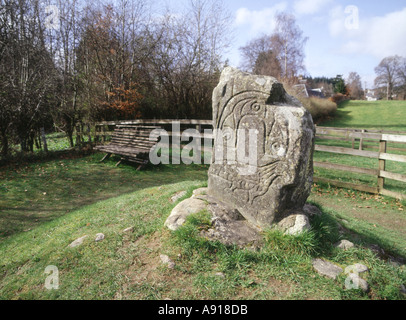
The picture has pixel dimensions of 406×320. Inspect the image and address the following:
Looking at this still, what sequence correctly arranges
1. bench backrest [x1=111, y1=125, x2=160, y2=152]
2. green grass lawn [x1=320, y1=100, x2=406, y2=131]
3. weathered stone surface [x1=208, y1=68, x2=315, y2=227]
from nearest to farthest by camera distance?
weathered stone surface [x1=208, y1=68, x2=315, y2=227], bench backrest [x1=111, y1=125, x2=160, y2=152], green grass lawn [x1=320, y1=100, x2=406, y2=131]

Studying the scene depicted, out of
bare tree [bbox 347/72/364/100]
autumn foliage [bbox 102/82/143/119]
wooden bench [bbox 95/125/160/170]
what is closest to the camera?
wooden bench [bbox 95/125/160/170]

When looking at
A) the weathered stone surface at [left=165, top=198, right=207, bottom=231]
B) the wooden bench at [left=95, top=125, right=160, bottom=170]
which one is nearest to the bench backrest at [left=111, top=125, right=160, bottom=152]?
the wooden bench at [left=95, top=125, right=160, bottom=170]

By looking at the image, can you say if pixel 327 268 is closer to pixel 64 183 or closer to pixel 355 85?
pixel 64 183

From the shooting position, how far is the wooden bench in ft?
28.7

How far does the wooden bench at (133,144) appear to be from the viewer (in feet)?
28.7

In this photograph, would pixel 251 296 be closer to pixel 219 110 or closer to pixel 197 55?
pixel 219 110

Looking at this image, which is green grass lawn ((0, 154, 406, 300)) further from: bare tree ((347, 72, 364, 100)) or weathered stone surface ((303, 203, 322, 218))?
bare tree ((347, 72, 364, 100))

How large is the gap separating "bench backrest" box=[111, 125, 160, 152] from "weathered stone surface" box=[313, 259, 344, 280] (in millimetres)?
6794

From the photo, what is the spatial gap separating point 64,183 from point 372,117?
35.8 metres

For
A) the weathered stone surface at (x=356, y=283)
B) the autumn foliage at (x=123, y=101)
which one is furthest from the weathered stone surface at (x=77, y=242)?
the autumn foliage at (x=123, y=101)

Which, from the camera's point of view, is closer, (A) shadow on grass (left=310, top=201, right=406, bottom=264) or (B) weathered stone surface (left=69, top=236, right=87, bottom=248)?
(A) shadow on grass (left=310, top=201, right=406, bottom=264)

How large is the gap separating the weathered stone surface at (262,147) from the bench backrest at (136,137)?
5303 mm

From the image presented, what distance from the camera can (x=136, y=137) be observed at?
31.8ft
